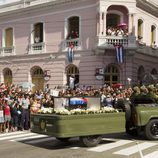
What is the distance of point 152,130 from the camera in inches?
603

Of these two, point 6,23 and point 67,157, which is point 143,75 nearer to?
point 6,23

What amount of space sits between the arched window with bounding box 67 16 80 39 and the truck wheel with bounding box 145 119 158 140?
19224 mm

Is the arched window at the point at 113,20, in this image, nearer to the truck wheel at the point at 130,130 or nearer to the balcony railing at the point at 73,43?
the balcony railing at the point at 73,43

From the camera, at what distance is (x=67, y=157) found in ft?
39.9

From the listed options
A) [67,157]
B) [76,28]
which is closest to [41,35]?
[76,28]

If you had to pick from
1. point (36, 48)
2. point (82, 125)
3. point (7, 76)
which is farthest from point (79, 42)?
point (82, 125)

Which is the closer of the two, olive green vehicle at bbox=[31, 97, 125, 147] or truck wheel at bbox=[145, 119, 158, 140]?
olive green vehicle at bbox=[31, 97, 125, 147]

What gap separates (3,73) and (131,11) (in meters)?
13.6

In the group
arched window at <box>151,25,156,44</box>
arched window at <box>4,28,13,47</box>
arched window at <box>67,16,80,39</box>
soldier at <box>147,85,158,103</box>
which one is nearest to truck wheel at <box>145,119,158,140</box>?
soldier at <box>147,85,158,103</box>

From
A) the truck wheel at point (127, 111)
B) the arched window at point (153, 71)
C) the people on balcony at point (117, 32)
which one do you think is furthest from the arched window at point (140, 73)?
the truck wheel at point (127, 111)

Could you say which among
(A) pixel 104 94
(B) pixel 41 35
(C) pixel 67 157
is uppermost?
A: (B) pixel 41 35

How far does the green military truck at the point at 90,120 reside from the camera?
1343 cm

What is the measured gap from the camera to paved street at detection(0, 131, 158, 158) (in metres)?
12.5

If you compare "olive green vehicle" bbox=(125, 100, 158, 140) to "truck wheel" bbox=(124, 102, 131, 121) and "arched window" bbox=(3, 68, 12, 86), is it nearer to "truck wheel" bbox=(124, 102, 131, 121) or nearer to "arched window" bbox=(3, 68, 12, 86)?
"truck wheel" bbox=(124, 102, 131, 121)
